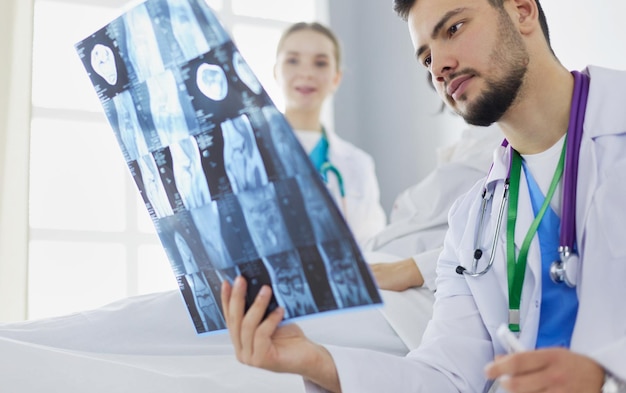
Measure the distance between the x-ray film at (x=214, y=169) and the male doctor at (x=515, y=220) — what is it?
119 mm

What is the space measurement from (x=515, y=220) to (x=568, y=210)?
0.38ft

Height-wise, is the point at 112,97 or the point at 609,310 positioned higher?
the point at 112,97

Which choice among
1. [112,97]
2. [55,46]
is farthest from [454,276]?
[55,46]

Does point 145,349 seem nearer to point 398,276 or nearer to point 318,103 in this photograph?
point 398,276

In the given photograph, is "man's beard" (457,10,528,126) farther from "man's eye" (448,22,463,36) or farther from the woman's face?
the woman's face

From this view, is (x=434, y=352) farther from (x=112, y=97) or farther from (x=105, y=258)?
(x=105, y=258)

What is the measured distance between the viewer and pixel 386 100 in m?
4.00

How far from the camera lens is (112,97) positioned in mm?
1167

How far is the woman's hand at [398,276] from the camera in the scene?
5.88 ft

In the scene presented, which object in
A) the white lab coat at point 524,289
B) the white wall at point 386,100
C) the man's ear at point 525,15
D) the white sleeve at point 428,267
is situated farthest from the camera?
the white wall at point 386,100

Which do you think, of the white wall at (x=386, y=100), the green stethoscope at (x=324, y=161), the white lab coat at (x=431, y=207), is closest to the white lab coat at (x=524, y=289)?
the white lab coat at (x=431, y=207)

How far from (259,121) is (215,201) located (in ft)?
0.42

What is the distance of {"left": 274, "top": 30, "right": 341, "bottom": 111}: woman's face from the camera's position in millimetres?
3342

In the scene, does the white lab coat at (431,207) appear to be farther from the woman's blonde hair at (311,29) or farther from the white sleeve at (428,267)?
the woman's blonde hair at (311,29)
